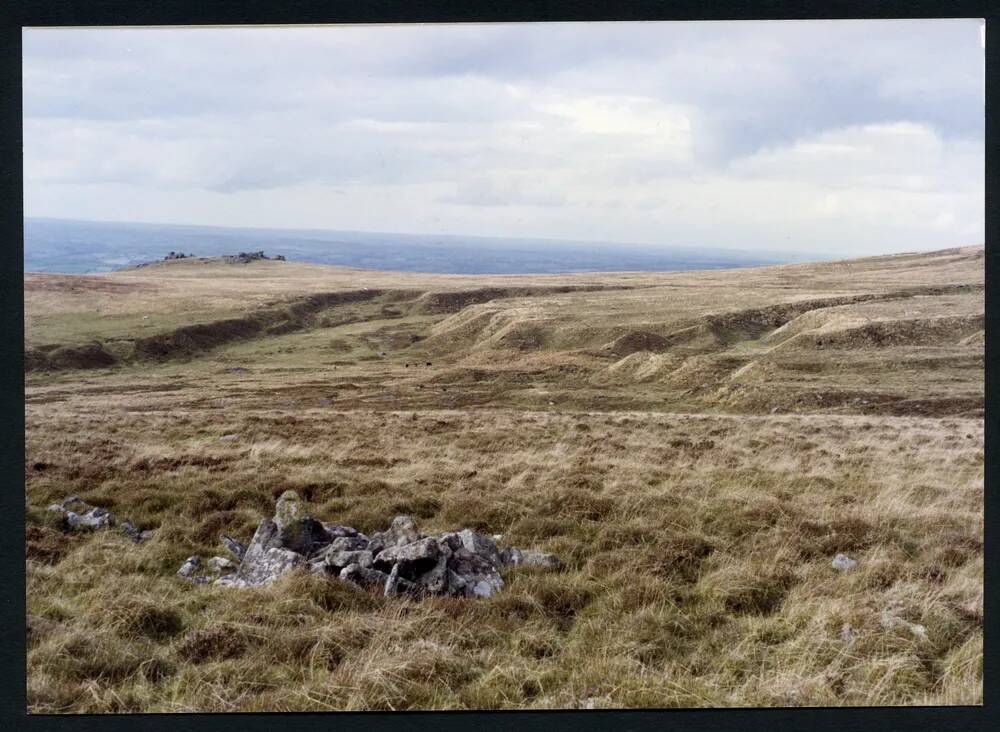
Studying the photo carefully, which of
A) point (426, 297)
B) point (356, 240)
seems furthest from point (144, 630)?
point (426, 297)

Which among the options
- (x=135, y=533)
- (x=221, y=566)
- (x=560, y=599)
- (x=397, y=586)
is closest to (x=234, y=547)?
(x=221, y=566)

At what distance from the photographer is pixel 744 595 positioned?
21.8ft

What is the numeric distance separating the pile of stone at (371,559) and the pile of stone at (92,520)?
3.47ft

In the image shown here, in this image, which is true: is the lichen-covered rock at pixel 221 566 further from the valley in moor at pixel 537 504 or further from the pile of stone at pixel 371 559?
the valley in moor at pixel 537 504

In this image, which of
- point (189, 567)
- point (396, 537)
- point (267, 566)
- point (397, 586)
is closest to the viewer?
point (397, 586)

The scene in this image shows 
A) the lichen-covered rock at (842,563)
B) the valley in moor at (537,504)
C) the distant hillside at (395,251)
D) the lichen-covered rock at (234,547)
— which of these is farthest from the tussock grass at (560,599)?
the distant hillside at (395,251)

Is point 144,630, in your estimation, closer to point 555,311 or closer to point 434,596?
point 434,596

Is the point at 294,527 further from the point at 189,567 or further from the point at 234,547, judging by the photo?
the point at 189,567

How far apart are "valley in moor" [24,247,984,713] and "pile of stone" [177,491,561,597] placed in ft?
0.62

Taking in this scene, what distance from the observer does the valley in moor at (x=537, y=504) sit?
575cm

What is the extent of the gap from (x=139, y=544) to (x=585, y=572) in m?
4.87

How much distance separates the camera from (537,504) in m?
8.83

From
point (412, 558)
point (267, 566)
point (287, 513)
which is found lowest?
point (267, 566)

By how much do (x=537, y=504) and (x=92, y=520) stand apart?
5214 mm
